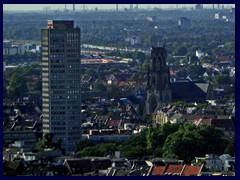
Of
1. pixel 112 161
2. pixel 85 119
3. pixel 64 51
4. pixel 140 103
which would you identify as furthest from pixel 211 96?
pixel 112 161

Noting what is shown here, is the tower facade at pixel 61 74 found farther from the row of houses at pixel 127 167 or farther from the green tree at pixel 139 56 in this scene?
the green tree at pixel 139 56

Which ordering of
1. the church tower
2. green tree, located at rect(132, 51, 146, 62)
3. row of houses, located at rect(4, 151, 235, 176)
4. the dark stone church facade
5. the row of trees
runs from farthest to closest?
green tree, located at rect(132, 51, 146, 62)
the dark stone church facade
the church tower
the row of trees
row of houses, located at rect(4, 151, 235, 176)

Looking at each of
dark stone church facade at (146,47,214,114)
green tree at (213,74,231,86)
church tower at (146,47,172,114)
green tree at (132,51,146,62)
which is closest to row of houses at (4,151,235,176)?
church tower at (146,47,172,114)

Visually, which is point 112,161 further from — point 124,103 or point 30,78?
point 30,78

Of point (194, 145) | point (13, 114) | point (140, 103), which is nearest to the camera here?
point (194, 145)

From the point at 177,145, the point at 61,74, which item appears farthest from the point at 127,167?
the point at 61,74

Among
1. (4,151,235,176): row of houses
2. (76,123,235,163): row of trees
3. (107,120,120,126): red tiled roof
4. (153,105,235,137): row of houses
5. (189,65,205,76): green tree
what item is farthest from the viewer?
(189,65,205,76): green tree

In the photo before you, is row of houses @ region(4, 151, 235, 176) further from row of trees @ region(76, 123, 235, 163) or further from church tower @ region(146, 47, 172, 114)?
church tower @ region(146, 47, 172, 114)
